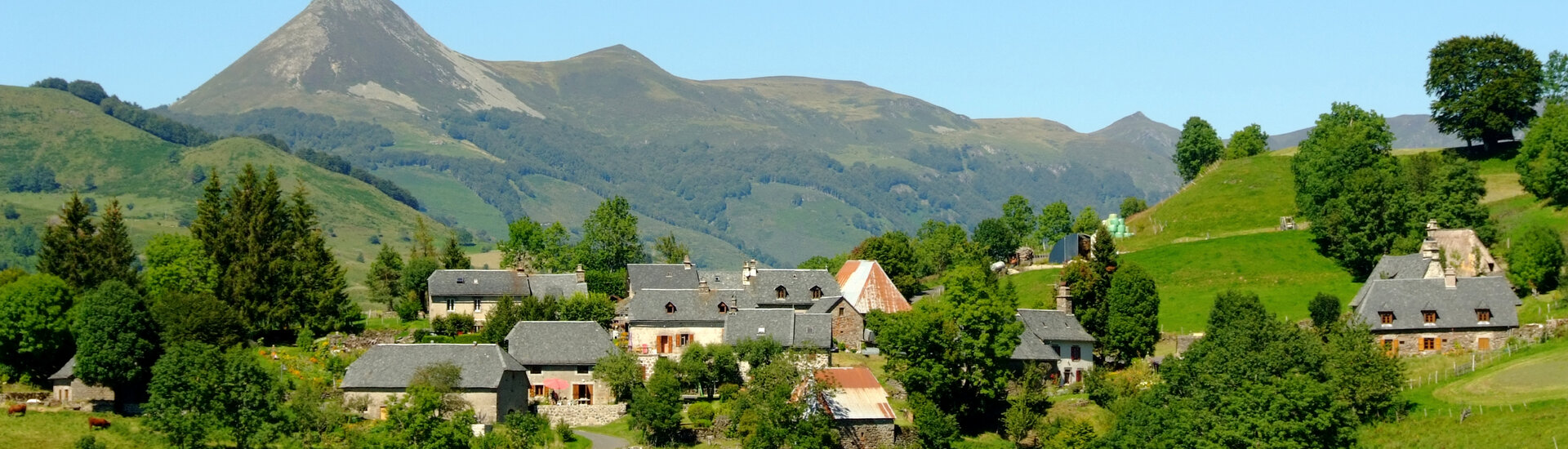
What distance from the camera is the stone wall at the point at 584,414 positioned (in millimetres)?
88188

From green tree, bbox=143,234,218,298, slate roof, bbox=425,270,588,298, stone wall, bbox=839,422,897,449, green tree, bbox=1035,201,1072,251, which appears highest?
green tree, bbox=1035,201,1072,251

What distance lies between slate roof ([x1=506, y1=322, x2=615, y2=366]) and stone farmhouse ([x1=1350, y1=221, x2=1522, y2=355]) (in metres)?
42.0

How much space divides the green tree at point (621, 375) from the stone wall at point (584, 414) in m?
1.24

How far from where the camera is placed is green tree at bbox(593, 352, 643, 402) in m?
89.6

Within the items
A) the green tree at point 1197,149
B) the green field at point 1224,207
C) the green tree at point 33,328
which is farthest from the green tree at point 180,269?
the green tree at point 1197,149

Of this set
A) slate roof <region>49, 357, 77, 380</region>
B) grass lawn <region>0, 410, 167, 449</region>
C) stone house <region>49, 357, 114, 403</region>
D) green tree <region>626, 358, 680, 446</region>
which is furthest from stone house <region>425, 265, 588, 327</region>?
grass lawn <region>0, 410, 167, 449</region>

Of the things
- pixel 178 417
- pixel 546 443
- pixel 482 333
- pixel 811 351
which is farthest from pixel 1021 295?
pixel 178 417

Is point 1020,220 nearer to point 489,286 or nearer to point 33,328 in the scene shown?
point 489,286

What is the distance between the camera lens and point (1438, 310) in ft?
301

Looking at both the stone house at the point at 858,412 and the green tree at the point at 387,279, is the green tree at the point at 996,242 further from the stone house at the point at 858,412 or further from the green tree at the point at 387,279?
the stone house at the point at 858,412

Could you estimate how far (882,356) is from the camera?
9750 cm

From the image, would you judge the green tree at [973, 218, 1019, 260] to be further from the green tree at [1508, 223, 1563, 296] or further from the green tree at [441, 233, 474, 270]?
the green tree at [1508, 223, 1563, 296]

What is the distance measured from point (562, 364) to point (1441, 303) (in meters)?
48.4

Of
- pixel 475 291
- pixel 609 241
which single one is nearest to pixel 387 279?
pixel 609 241
